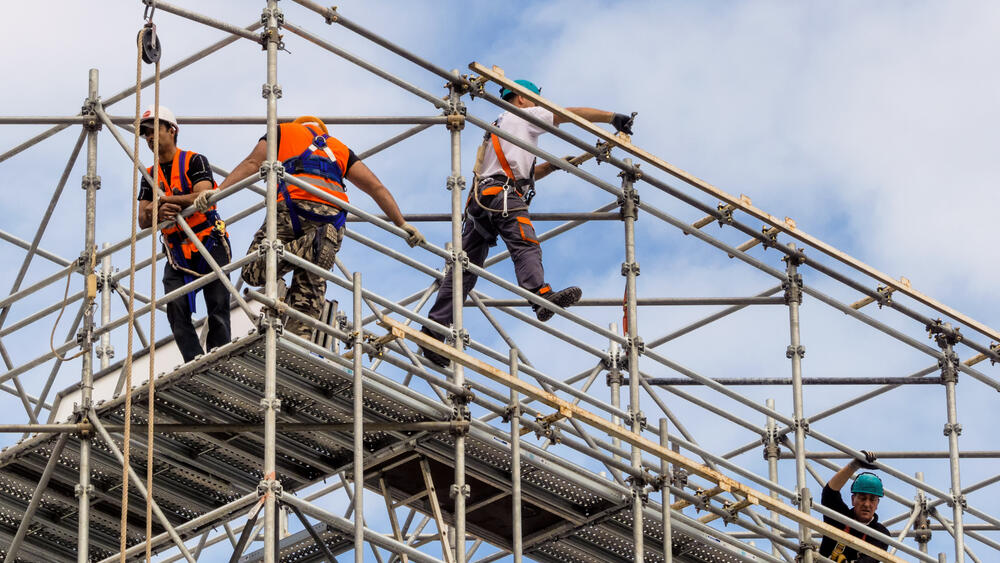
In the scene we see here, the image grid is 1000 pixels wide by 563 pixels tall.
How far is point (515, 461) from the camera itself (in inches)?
726

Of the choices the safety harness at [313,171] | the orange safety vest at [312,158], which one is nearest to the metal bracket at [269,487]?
the safety harness at [313,171]

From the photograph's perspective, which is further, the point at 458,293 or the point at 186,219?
the point at 458,293

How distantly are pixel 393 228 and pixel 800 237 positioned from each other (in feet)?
16.6

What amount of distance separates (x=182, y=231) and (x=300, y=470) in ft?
7.28

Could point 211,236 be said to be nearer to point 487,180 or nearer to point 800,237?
point 487,180

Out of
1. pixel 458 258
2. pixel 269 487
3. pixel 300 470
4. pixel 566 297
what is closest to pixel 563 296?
pixel 566 297

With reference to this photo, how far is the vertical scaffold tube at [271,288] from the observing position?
16.6 m

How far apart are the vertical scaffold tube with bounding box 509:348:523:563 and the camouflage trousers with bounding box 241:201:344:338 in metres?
1.70

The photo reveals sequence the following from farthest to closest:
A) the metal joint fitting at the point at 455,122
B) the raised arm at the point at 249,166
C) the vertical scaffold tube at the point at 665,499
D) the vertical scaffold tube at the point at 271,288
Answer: the metal joint fitting at the point at 455,122 → the vertical scaffold tube at the point at 665,499 → the raised arm at the point at 249,166 → the vertical scaffold tube at the point at 271,288

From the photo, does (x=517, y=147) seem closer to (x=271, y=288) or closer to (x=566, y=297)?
(x=566, y=297)

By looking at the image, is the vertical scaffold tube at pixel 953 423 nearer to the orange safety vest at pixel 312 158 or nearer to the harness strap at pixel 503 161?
the harness strap at pixel 503 161

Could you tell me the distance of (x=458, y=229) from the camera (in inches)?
750

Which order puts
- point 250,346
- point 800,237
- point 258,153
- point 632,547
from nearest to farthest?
point 250,346, point 258,153, point 632,547, point 800,237

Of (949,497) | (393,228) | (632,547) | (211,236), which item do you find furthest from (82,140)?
(949,497)
